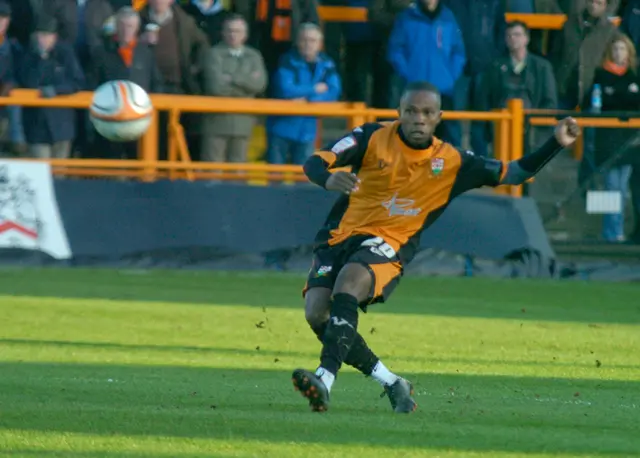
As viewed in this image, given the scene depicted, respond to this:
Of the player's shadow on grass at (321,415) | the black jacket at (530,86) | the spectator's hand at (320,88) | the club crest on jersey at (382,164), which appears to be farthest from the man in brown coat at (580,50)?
the club crest on jersey at (382,164)

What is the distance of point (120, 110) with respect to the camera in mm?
16906

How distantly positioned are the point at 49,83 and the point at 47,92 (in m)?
0.11

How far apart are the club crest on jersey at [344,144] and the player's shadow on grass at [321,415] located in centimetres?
141

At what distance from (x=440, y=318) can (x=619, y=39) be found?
6.00 meters

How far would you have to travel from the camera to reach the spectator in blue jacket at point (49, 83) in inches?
718

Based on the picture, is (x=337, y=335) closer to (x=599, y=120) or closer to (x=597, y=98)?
(x=599, y=120)

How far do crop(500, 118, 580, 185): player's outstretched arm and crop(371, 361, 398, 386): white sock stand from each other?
1326 mm

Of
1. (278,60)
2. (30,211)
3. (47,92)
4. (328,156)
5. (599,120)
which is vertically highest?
(328,156)

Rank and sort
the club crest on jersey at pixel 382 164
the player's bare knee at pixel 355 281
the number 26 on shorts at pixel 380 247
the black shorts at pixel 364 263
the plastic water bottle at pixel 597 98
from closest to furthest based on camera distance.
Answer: the player's bare knee at pixel 355 281
the black shorts at pixel 364 263
the number 26 on shorts at pixel 380 247
the club crest on jersey at pixel 382 164
the plastic water bottle at pixel 597 98

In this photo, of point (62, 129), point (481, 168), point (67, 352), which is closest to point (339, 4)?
point (62, 129)

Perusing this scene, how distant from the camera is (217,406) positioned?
9.15 meters

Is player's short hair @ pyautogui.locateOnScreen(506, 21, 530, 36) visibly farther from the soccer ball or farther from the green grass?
the soccer ball

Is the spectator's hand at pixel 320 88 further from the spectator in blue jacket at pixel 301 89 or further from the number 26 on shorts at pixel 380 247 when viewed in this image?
the number 26 on shorts at pixel 380 247

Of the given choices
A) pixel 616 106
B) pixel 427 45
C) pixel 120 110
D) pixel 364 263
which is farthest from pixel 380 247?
pixel 616 106
